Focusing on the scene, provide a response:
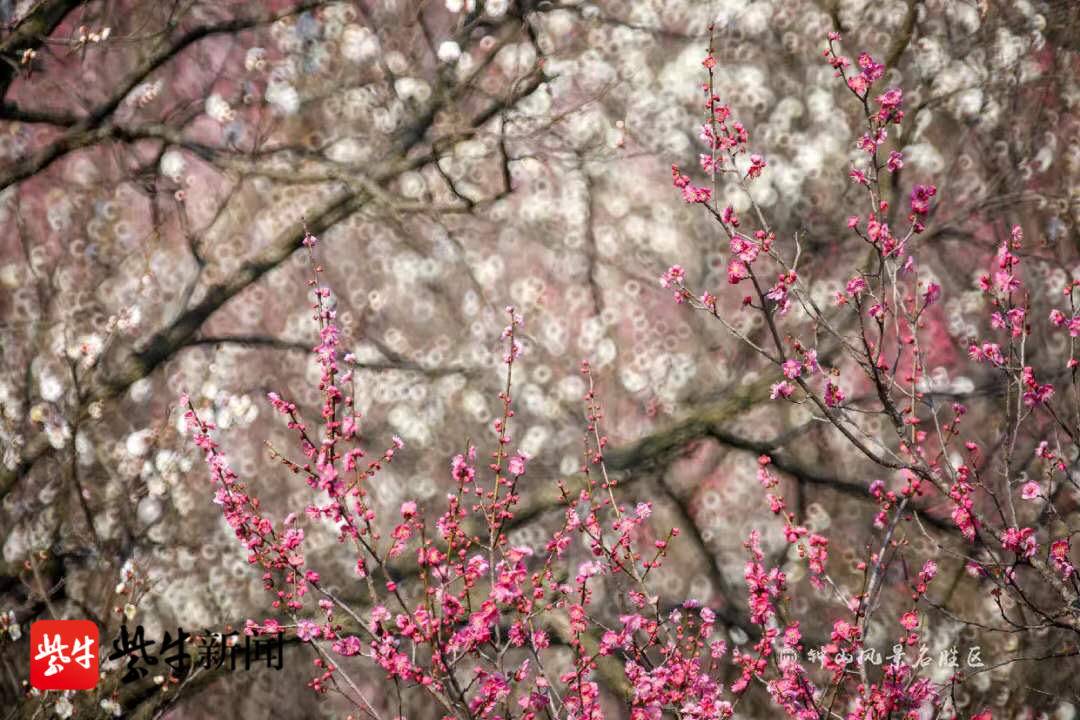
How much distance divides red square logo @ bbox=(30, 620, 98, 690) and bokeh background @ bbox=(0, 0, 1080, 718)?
9 centimetres

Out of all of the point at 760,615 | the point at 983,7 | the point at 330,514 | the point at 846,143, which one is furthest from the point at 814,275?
the point at 330,514

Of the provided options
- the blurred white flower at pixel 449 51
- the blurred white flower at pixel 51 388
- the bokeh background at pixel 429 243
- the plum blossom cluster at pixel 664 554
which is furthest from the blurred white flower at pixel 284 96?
the blurred white flower at pixel 51 388

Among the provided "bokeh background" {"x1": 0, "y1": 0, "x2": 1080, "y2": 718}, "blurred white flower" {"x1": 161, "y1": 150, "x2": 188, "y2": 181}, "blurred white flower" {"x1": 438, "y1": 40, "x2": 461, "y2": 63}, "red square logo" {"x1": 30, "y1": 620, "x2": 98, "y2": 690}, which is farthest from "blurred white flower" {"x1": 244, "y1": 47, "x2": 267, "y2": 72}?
"red square logo" {"x1": 30, "y1": 620, "x2": 98, "y2": 690}

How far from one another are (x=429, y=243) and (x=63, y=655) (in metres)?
2.13

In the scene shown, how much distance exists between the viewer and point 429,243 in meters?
4.13

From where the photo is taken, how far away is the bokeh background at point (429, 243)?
13.0 ft

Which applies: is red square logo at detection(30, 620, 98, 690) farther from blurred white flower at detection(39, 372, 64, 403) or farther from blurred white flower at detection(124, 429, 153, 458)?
blurred white flower at detection(39, 372, 64, 403)

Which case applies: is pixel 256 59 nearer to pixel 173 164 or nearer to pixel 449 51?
pixel 173 164

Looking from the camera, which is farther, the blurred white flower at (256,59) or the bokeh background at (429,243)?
the blurred white flower at (256,59)

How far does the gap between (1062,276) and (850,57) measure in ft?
4.03

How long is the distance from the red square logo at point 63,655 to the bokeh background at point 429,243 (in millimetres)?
86

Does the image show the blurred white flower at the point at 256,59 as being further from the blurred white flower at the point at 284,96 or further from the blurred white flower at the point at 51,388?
the blurred white flower at the point at 51,388

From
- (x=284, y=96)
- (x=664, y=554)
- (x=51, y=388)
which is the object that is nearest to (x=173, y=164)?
(x=284, y=96)

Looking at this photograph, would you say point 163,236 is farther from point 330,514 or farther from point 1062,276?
point 1062,276
